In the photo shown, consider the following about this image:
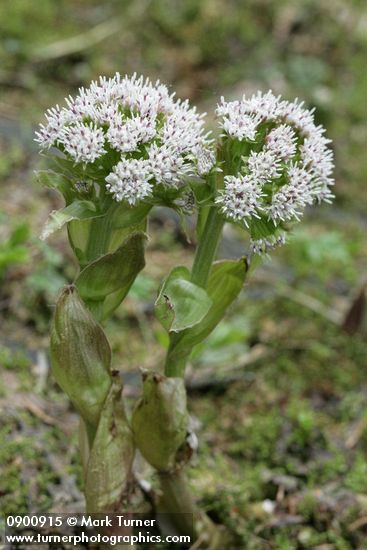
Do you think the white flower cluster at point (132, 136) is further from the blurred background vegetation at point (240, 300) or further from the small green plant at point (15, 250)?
the small green plant at point (15, 250)

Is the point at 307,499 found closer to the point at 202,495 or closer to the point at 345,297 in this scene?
the point at 202,495

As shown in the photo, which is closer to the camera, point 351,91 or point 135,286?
point 135,286

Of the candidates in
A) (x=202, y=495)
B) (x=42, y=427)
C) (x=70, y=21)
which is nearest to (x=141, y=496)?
(x=202, y=495)

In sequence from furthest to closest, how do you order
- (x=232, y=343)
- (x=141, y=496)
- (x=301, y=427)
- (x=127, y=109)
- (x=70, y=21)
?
(x=70, y=21) → (x=232, y=343) → (x=301, y=427) → (x=141, y=496) → (x=127, y=109)

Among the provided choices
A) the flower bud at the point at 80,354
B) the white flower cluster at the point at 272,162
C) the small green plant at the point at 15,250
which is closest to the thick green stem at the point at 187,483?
the white flower cluster at the point at 272,162

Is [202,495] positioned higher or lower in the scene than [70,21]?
lower

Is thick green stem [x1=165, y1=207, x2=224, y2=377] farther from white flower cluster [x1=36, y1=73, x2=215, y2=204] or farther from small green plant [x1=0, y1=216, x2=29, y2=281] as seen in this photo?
small green plant [x1=0, y1=216, x2=29, y2=281]

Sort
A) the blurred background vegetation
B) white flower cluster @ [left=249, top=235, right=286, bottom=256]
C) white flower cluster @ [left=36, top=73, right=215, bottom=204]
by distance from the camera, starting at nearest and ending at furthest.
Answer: white flower cluster @ [left=36, top=73, right=215, bottom=204] < white flower cluster @ [left=249, top=235, right=286, bottom=256] < the blurred background vegetation

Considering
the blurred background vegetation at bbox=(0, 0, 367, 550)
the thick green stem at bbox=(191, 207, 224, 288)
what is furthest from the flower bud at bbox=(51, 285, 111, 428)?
the thick green stem at bbox=(191, 207, 224, 288)
